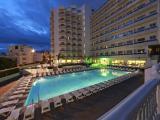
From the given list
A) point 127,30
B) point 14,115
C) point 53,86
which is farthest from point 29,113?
point 127,30

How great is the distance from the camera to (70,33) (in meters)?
66.1

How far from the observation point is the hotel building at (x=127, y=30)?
36500 mm

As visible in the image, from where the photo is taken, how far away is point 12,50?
70438 mm

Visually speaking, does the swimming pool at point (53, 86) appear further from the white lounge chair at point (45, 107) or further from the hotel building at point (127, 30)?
the hotel building at point (127, 30)

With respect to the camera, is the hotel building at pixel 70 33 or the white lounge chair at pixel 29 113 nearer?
the white lounge chair at pixel 29 113

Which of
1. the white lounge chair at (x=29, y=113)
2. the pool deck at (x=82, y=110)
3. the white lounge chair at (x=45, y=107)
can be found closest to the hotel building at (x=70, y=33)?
the pool deck at (x=82, y=110)

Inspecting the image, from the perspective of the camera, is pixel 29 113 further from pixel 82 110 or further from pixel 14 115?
pixel 82 110

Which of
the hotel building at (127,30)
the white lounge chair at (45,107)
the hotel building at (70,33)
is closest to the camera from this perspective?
the white lounge chair at (45,107)

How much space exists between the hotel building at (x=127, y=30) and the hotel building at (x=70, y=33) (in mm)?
4657

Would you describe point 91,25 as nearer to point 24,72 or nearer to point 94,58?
point 94,58

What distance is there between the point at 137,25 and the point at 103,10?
22977mm

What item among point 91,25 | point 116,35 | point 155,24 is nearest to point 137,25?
point 155,24

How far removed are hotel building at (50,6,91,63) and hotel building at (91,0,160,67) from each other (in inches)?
183

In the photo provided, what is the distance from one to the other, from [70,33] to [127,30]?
85.3 feet
